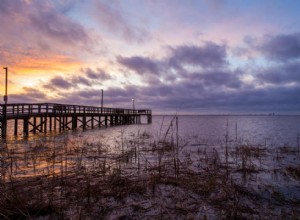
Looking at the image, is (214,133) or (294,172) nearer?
(294,172)

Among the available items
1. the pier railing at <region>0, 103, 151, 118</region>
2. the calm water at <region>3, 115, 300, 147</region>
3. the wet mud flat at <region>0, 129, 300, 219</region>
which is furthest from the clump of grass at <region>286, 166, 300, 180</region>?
the pier railing at <region>0, 103, 151, 118</region>

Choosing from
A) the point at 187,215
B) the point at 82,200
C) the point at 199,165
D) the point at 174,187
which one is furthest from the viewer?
the point at 199,165

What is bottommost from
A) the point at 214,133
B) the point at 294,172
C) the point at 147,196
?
the point at 214,133

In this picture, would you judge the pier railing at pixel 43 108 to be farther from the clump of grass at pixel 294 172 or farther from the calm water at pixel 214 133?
the clump of grass at pixel 294 172

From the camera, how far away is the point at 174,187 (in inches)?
280

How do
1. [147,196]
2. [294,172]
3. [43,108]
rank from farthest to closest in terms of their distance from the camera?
→ [43,108], [294,172], [147,196]

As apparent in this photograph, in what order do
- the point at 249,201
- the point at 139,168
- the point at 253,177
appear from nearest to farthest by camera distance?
the point at 249,201 → the point at 253,177 → the point at 139,168

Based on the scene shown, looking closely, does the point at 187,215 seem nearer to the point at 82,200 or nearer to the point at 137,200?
the point at 137,200

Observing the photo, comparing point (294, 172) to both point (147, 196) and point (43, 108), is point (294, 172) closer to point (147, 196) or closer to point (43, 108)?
point (147, 196)

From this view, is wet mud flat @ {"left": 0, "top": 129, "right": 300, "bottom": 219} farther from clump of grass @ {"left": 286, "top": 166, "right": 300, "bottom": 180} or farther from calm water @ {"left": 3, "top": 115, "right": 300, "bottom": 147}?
calm water @ {"left": 3, "top": 115, "right": 300, "bottom": 147}

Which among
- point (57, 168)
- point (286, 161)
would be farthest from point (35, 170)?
point (286, 161)

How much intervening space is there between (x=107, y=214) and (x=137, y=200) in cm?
103

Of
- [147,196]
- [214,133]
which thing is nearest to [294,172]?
[147,196]

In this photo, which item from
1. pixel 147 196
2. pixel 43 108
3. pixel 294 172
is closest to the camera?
pixel 147 196
